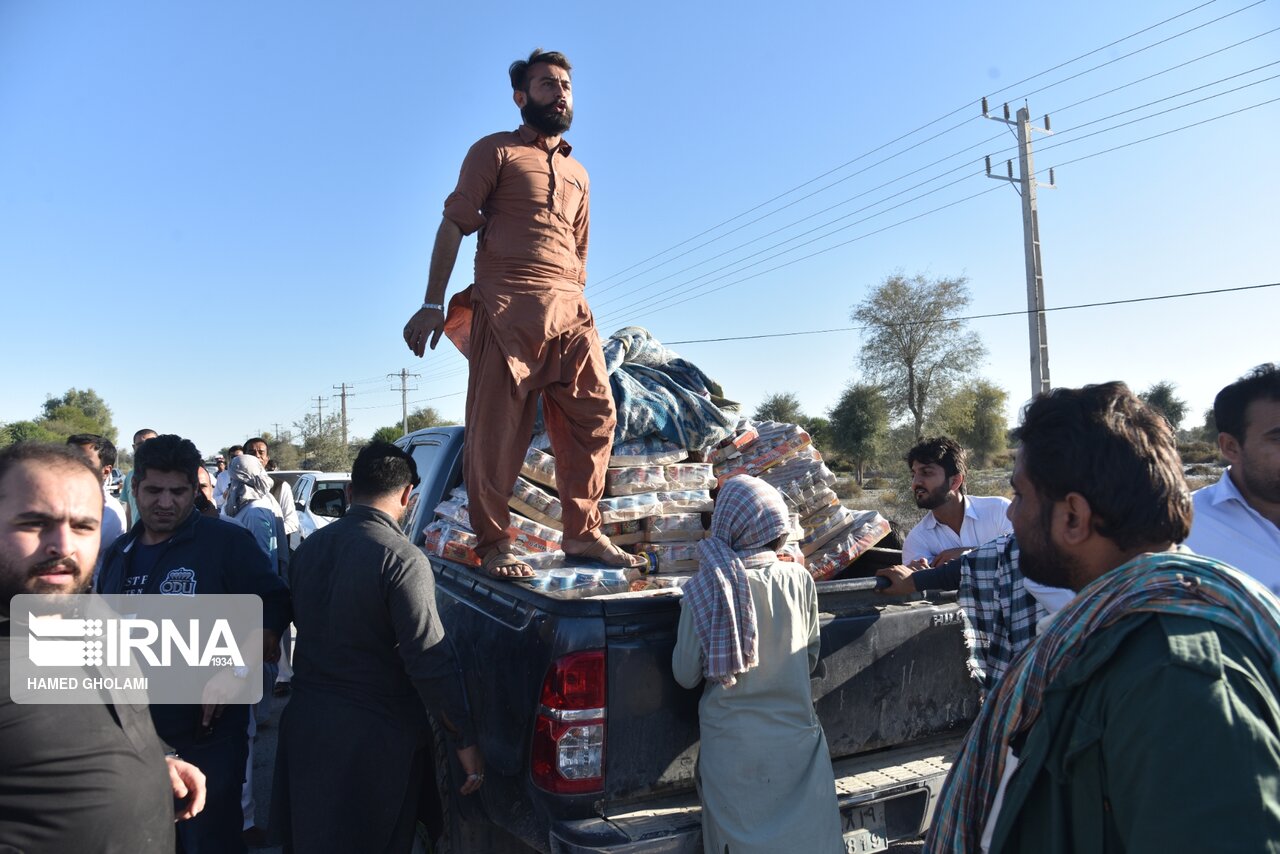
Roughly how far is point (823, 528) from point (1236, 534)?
6.20ft

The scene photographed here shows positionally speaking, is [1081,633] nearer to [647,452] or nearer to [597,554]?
[597,554]

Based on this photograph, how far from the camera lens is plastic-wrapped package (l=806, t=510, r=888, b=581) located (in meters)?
4.07

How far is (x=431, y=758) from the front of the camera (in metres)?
3.04

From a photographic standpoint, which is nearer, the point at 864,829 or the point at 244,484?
the point at 864,829

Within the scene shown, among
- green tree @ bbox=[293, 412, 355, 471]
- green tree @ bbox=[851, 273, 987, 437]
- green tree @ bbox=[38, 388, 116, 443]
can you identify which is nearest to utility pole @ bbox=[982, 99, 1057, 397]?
green tree @ bbox=[851, 273, 987, 437]

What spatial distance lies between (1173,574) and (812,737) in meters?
1.63

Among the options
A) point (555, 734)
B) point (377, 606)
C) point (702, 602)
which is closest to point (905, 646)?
point (702, 602)

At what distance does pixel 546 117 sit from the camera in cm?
385

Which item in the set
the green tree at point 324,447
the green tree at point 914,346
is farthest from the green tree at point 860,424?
the green tree at point 324,447

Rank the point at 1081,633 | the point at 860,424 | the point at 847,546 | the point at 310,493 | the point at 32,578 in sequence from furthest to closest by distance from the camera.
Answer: the point at 860,424
the point at 310,493
the point at 847,546
the point at 32,578
the point at 1081,633

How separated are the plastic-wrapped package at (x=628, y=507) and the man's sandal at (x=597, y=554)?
163 millimetres

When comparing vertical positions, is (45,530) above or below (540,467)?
below

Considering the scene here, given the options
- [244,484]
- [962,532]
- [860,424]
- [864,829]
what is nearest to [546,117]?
[962,532]

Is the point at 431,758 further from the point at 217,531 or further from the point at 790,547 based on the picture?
the point at 790,547
